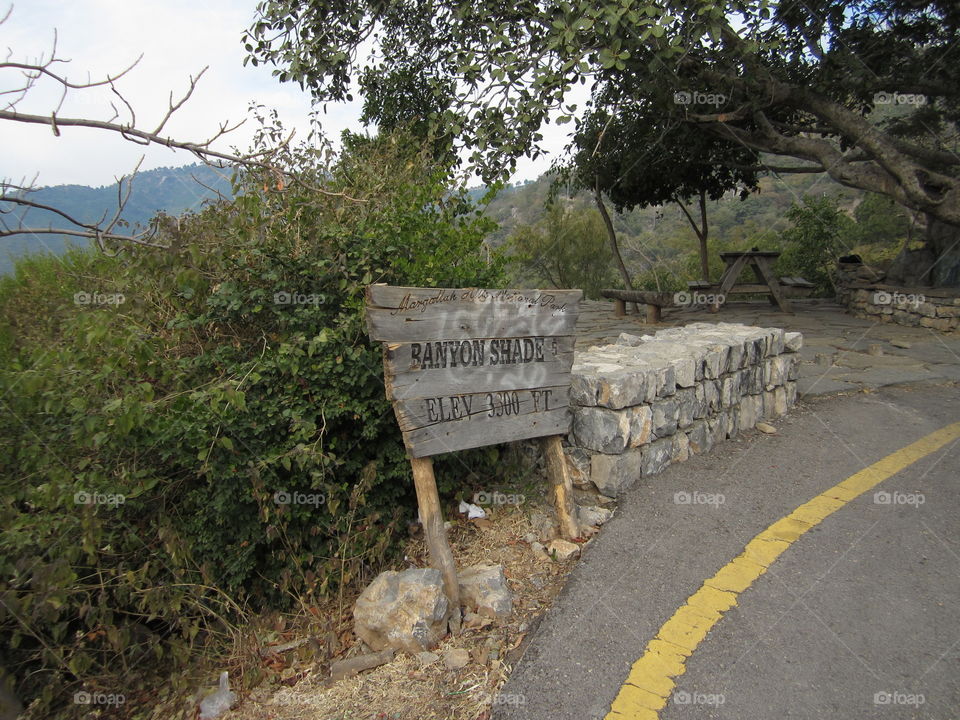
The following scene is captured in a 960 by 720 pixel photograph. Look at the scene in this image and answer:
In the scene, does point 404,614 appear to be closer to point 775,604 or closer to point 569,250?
point 775,604

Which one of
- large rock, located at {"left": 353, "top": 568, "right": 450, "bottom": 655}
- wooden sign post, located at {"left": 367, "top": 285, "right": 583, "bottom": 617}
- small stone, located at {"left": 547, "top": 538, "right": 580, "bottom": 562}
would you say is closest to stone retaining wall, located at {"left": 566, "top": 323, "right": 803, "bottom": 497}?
wooden sign post, located at {"left": 367, "top": 285, "right": 583, "bottom": 617}

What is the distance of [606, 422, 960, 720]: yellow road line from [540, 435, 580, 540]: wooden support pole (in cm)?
84

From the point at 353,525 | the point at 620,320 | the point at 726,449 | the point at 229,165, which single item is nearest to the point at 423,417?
the point at 353,525

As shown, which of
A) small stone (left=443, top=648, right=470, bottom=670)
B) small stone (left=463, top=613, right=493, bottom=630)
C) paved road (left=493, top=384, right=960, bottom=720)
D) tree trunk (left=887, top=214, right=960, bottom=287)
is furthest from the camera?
tree trunk (left=887, top=214, right=960, bottom=287)

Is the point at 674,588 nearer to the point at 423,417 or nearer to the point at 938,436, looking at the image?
the point at 423,417

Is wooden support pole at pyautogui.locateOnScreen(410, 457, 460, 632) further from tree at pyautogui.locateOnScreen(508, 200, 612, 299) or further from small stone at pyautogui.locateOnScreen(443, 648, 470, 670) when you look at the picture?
tree at pyautogui.locateOnScreen(508, 200, 612, 299)

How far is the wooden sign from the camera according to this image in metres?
3.07

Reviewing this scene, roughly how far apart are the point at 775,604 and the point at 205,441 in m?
2.74

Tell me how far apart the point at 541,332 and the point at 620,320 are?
8964mm

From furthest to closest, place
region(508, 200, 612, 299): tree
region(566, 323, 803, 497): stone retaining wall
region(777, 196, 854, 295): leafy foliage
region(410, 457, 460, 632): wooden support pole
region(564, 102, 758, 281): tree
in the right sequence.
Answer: region(508, 200, 612, 299): tree
region(777, 196, 854, 295): leafy foliage
region(564, 102, 758, 281): tree
region(566, 323, 803, 497): stone retaining wall
region(410, 457, 460, 632): wooden support pole

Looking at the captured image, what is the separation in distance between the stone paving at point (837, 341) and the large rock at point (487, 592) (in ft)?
14.9

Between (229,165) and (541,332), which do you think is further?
(541,332)

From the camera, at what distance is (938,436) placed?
17.4 ft

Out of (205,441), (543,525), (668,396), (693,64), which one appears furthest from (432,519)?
(693,64)
